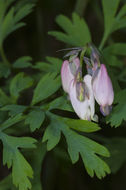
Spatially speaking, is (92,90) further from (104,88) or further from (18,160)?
(18,160)

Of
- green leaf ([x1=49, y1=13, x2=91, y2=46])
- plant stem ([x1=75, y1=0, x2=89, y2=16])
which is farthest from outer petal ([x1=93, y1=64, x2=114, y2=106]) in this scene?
plant stem ([x1=75, y1=0, x2=89, y2=16])

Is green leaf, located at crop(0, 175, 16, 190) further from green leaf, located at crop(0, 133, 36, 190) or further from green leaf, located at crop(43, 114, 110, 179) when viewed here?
green leaf, located at crop(43, 114, 110, 179)

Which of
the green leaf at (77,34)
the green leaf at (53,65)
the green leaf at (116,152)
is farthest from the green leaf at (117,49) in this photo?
the green leaf at (116,152)

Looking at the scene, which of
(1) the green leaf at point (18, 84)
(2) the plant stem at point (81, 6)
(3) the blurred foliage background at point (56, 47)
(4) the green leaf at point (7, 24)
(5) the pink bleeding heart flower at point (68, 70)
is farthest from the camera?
(2) the plant stem at point (81, 6)

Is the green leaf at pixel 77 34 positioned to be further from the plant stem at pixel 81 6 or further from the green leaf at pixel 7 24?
the plant stem at pixel 81 6

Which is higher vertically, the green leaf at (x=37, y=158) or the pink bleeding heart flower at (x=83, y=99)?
the pink bleeding heart flower at (x=83, y=99)

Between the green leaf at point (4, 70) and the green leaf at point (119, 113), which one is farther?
the green leaf at point (4, 70)

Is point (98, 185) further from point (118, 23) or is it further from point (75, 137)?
point (118, 23)
